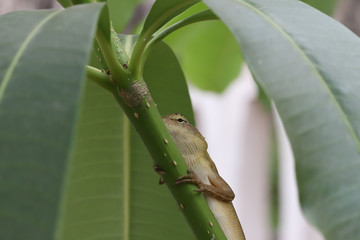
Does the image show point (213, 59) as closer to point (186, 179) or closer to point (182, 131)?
point (182, 131)

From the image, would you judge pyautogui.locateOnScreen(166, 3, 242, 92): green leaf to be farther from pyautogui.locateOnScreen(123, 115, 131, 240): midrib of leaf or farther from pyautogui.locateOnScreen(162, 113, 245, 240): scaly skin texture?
pyautogui.locateOnScreen(123, 115, 131, 240): midrib of leaf

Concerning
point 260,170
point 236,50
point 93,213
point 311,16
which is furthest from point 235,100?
point 311,16

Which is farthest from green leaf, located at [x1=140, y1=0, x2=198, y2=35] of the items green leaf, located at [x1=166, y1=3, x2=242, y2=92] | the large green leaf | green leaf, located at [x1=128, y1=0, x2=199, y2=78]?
green leaf, located at [x1=166, y1=3, x2=242, y2=92]

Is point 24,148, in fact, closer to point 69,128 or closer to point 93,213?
point 69,128

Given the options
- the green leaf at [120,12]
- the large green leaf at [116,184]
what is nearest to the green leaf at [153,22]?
the large green leaf at [116,184]

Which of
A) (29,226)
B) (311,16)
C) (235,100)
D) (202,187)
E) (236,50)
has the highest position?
(235,100)

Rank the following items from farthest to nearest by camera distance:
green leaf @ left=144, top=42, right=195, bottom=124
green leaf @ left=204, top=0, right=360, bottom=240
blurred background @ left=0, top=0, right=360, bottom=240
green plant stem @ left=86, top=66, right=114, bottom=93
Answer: blurred background @ left=0, top=0, right=360, bottom=240 < green leaf @ left=144, top=42, right=195, bottom=124 < green plant stem @ left=86, top=66, right=114, bottom=93 < green leaf @ left=204, top=0, right=360, bottom=240

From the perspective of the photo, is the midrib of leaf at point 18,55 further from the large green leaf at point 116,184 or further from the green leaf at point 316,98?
the large green leaf at point 116,184
